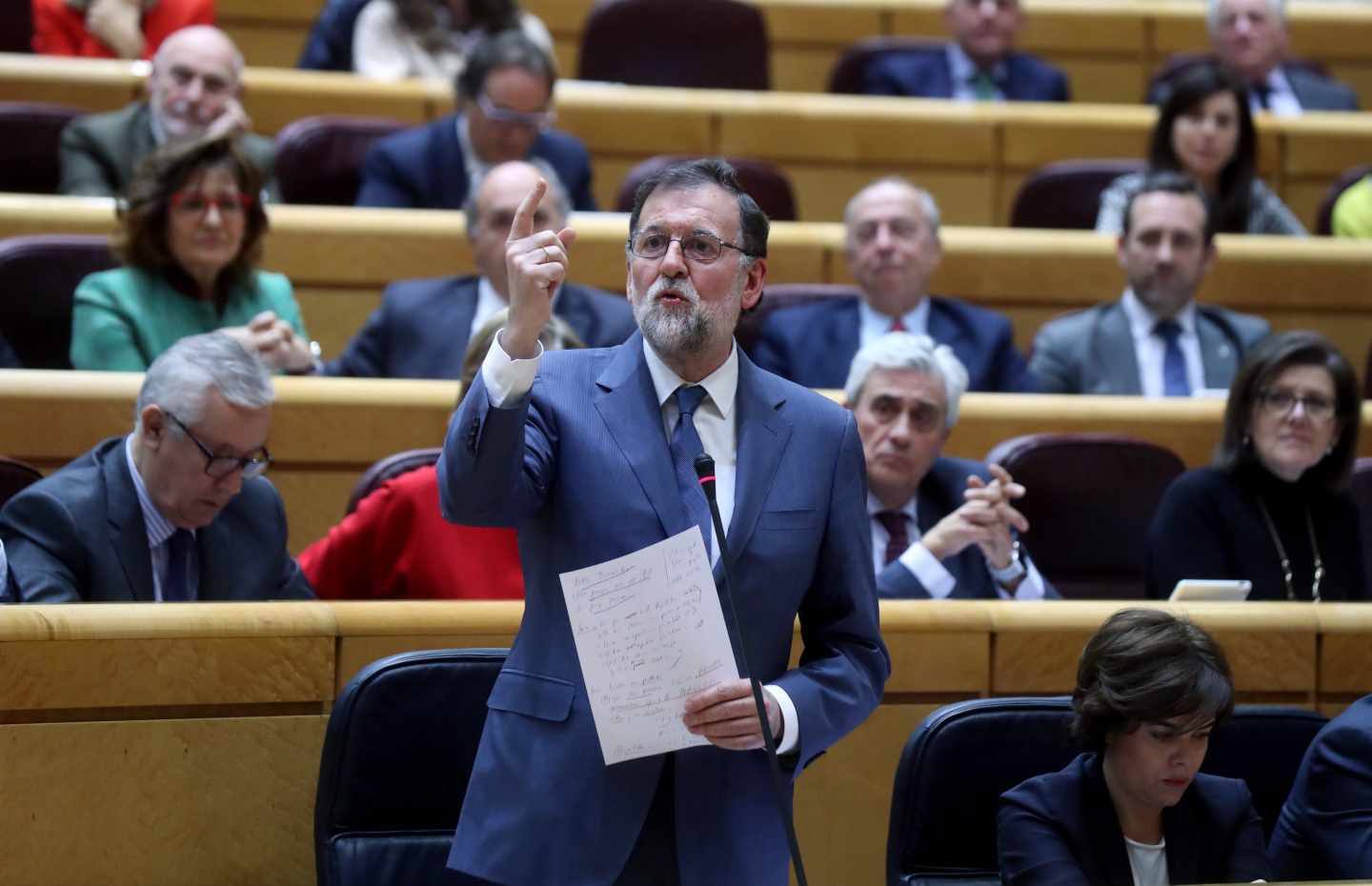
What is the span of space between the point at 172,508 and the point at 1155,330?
1.78 meters

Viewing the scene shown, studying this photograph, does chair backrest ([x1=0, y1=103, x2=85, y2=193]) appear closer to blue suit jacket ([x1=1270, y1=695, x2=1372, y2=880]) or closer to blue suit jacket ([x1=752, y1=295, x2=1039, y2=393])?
blue suit jacket ([x1=752, y1=295, x2=1039, y2=393])

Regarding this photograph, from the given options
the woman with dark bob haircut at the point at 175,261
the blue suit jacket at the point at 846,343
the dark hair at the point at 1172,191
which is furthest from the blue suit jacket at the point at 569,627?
the dark hair at the point at 1172,191

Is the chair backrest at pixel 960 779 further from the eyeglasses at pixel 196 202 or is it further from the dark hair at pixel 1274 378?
the eyeglasses at pixel 196 202

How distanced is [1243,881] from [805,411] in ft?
2.06

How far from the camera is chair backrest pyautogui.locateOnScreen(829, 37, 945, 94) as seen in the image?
4164mm

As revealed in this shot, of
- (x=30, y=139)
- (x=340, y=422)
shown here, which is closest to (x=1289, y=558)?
(x=340, y=422)

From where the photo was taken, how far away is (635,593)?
4.19 ft

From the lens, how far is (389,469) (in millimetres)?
2240

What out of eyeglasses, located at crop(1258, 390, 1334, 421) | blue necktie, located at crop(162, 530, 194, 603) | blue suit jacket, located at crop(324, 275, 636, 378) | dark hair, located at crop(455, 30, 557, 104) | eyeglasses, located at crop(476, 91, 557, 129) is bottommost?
blue necktie, located at crop(162, 530, 194, 603)

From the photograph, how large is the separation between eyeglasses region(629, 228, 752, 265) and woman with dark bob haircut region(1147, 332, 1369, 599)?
1.22m

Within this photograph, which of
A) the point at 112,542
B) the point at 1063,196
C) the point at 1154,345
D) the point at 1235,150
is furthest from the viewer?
the point at 1063,196

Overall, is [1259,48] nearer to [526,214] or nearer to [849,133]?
[849,133]

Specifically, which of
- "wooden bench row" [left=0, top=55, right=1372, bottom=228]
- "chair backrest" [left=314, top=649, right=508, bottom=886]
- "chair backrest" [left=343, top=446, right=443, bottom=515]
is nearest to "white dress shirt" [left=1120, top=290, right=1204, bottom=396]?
"wooden bench row" [left=0, top=55, right=1372, bottom=228]

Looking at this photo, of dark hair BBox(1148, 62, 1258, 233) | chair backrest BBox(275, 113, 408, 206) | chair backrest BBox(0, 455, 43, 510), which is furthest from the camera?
dark hair BBox(1148, 62, 1258, 233)
